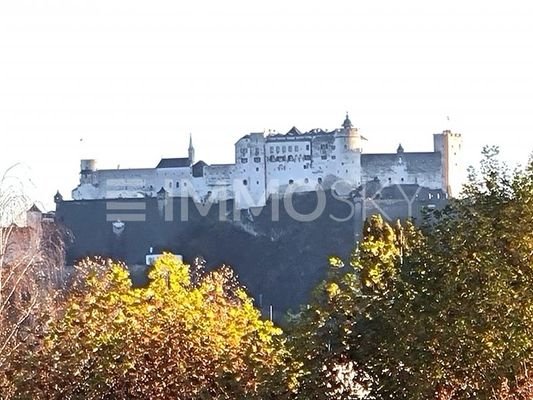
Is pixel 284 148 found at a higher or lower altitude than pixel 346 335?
higher

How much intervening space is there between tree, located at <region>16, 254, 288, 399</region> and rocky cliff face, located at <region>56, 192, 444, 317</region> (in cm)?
3640

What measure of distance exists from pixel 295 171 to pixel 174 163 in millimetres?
6239

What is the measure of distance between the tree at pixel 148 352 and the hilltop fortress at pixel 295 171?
4487 centimetres

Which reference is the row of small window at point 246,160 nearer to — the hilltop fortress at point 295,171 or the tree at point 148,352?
the hilltop fortress at point 295,171

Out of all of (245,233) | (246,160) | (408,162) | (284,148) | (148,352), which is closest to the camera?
(148,352)

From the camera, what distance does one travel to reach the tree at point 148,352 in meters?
8.95

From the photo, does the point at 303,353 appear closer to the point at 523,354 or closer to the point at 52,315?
the point at 523,354

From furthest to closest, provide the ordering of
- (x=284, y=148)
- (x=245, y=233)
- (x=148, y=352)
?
(x=284, y=148) < (x=245, y=233) < (x=148, y=352)

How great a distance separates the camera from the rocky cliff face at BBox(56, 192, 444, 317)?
50.0 metres

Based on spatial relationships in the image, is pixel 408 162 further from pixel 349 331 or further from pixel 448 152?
pixel 349 331

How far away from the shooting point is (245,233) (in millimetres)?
54500

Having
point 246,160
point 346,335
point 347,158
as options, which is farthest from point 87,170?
point 346,335

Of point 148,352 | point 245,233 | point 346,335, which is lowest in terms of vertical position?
point 245,233

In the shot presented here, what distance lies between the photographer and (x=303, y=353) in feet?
27.9
